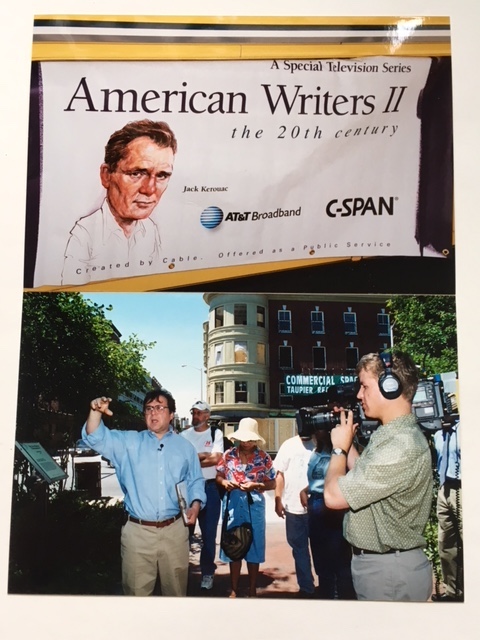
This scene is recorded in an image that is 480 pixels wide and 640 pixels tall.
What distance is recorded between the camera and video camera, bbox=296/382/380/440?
11.8ft

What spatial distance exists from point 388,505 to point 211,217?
6.79 ft

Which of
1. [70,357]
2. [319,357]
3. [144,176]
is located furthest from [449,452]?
[144,176]

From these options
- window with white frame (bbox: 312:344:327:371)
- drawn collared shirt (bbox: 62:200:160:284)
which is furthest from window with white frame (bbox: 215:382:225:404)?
drawn collared shirt (bbox: 62:200:160:284)

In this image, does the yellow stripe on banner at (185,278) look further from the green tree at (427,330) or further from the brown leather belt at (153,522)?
the brown leather belt at (153,522)

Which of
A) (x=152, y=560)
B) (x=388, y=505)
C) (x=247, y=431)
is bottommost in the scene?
(x=152, y=560)

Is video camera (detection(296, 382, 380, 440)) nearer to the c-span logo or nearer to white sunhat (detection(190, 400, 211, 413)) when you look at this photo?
white sunhat (detection(190, 400, 211, 413))

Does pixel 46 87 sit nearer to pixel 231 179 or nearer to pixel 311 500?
pixel 231 179

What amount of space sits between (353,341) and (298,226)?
0.81 metres

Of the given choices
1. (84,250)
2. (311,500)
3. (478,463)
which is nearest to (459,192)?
(478,463)

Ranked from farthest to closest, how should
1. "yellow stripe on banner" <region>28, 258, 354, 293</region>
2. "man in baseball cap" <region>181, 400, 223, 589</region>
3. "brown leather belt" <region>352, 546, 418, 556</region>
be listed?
"yellow stripe on banner" <region>28, 258, 354, 293</region>
"man in baseball cap" <region>181, 400, 223, 589</region>
"brown leather belt" <region>352, 546, 418, 556</region>

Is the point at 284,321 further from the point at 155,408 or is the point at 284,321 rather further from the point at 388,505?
the point at 388,505

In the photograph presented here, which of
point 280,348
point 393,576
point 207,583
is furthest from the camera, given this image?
point 280,348

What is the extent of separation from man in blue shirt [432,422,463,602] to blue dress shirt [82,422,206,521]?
1.46 meters

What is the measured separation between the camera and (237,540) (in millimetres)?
3514
